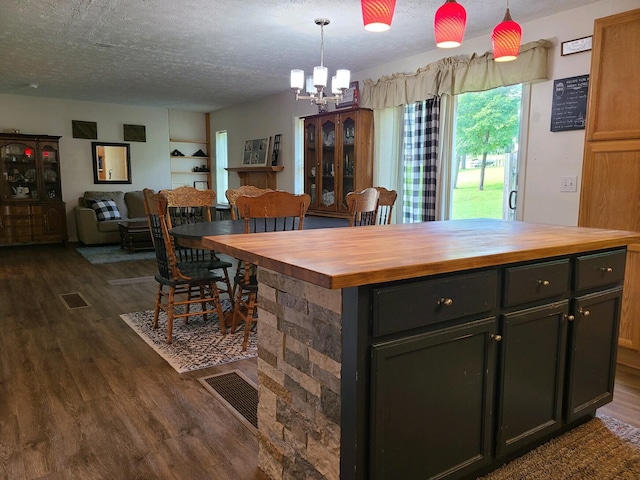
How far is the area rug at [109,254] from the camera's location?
617cm

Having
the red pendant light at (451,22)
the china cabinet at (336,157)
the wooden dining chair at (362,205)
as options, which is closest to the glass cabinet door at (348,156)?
the china cabinet at (336,157)

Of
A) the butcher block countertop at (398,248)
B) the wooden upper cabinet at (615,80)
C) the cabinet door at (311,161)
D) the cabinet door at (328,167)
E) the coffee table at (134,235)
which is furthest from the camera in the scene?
the coffee table at (134,235)

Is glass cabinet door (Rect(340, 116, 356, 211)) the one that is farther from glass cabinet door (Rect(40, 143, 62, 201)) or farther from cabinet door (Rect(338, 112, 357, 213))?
glass cabinet door (Rect(40, 143, 62, 201))

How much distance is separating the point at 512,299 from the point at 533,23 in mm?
2860

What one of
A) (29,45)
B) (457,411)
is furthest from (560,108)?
(29,45)

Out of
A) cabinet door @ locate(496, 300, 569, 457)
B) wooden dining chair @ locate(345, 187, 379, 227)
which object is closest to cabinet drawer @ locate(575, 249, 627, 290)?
cabinet door @ locate(496, 300, 569, 457)

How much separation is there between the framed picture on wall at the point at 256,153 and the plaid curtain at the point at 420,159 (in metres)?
2.75

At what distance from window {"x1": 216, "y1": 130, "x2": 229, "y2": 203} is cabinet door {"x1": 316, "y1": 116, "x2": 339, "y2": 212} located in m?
3.50

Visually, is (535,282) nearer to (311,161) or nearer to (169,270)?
(169,270)

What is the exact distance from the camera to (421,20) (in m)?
3.51

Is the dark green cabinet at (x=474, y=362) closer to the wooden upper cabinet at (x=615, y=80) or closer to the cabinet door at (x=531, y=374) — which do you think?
the cabinet door at (x=531, y=374)

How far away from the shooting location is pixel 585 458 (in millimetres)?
1861

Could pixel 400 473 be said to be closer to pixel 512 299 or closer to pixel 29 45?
pixel 512 299

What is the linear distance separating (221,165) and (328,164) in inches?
150
